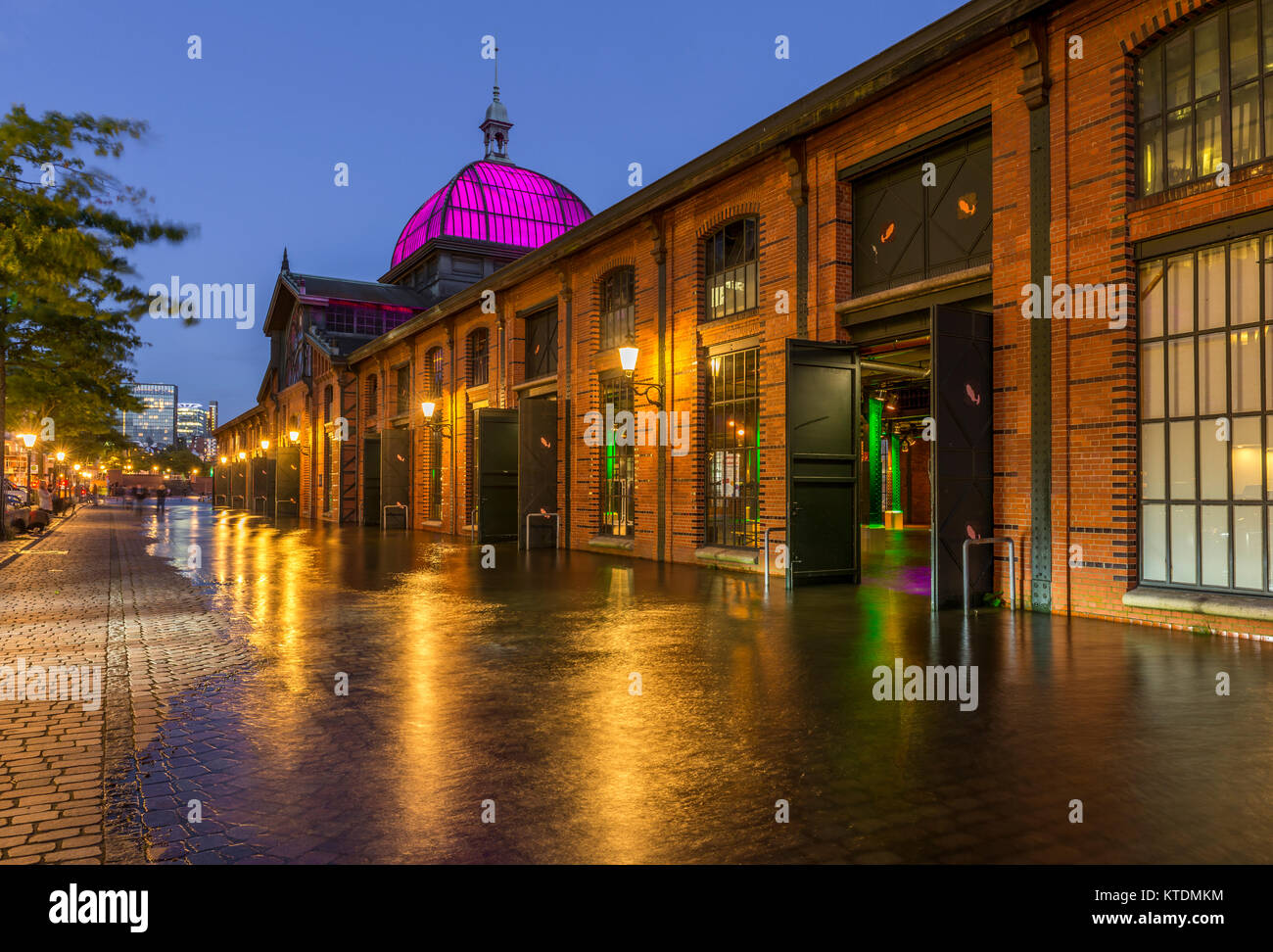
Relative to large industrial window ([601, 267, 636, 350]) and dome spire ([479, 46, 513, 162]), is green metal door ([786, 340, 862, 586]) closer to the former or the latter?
large industrial window ([601, 267, 636, 350])

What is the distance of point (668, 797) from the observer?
150 inches

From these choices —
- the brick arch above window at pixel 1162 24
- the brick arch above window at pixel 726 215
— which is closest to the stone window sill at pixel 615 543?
the brick arch above window at pixel 726 215

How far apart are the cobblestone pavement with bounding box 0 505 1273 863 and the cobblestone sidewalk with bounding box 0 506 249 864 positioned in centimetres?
3

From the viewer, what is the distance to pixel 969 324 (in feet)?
32.2

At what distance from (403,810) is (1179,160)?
943cm

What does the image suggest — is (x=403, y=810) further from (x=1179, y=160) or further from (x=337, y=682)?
(x=1179, y=160)

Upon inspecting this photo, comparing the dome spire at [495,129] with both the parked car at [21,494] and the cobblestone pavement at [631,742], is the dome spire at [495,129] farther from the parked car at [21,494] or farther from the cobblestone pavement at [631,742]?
the cobblestone pavement at [631,742]

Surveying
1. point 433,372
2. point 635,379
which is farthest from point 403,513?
point 635,379

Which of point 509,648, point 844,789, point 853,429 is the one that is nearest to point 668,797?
point 844,789

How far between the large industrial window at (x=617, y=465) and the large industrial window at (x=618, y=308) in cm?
96

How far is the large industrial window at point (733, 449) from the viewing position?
14.4 meters

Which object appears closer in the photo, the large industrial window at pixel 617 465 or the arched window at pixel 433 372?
the large industrial window at pixel 617 465

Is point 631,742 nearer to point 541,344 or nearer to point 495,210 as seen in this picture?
point 541,344

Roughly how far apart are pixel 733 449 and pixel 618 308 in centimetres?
532
